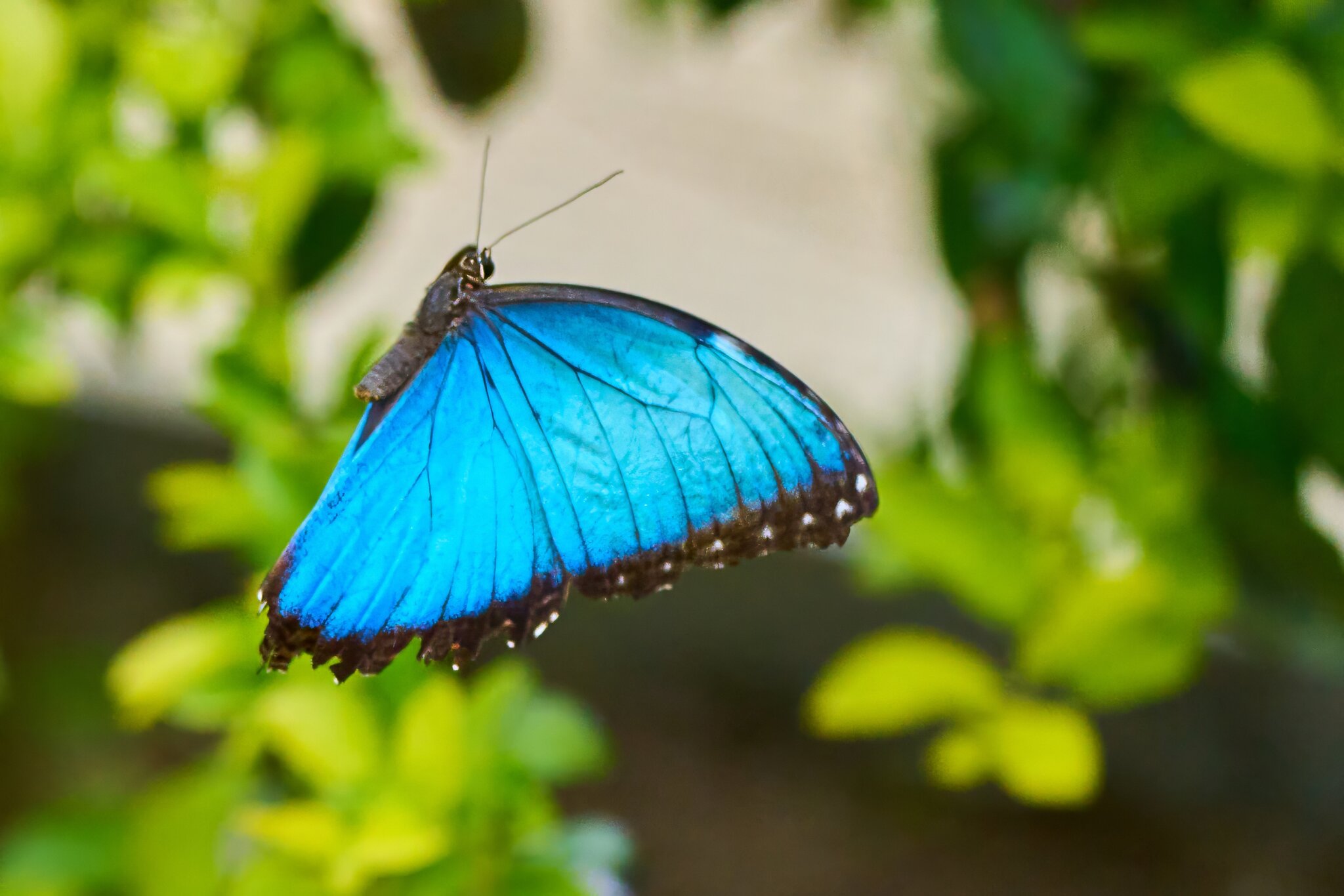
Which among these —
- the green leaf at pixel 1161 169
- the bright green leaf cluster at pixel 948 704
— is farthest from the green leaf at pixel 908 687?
the green leaf at pixel 1161 169

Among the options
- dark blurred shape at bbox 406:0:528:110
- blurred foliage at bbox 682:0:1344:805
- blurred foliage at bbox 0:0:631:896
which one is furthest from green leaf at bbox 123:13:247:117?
blurred foliage at bbox 682:0:1344:805

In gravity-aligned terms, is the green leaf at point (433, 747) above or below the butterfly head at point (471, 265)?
below

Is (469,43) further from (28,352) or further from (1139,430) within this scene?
(1139,430)

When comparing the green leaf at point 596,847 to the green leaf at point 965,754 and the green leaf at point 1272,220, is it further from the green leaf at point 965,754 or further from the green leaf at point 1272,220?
the green leaf at point 1272,220

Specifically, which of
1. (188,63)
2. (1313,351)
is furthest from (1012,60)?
(188,63)

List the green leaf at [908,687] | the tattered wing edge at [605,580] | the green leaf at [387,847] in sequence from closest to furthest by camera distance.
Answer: the tattered wing edge at [605,580], the green leaf at [387,847], the green leaf at [908,687]

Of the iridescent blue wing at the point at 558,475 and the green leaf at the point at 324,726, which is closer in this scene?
the iridescent blue wing at the point at 558,475

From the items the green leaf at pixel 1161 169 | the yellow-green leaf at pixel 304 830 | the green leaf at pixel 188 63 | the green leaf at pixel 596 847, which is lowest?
the green leaf at pixel 596 847

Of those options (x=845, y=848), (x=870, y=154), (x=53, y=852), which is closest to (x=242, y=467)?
(x=53, y=852)
